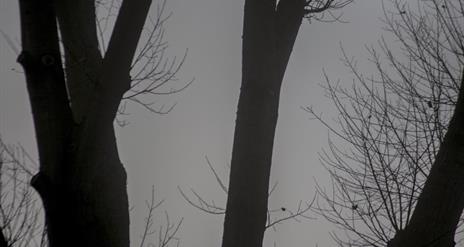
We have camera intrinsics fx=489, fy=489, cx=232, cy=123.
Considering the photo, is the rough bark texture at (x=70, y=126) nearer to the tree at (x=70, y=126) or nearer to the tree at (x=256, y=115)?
the tree at (x=70, y=126)

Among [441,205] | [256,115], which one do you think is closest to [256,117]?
[256,115]

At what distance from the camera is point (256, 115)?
8.09 ft

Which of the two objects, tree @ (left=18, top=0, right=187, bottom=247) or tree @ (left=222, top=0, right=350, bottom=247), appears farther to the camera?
tree @ (left=222, top=0, right=350, bottom=247)

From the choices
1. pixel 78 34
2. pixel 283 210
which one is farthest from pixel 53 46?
pixel 283 210

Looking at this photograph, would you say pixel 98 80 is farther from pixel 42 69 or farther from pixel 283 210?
pixel 283 210

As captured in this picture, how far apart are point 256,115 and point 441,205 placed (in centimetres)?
95

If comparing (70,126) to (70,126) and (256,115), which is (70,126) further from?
(256,115)

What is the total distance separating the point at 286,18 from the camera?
286 cm

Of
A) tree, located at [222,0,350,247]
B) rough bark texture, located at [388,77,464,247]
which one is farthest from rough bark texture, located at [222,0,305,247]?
rough bark texture, located at [388,77,464,247]

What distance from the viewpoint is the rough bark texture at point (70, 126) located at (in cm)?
167

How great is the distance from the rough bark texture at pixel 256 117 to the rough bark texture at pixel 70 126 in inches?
26.8

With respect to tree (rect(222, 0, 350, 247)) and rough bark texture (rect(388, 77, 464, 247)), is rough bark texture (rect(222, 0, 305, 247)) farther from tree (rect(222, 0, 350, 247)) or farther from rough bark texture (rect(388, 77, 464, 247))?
rough bark texture (rect(388, 77, 464, 247))

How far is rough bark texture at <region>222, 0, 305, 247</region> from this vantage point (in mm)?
2320

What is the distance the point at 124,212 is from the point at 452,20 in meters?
3.44
